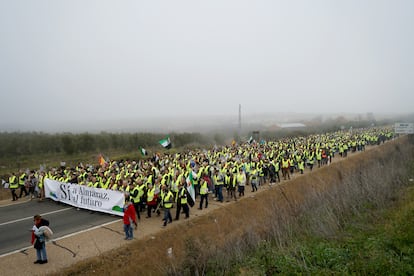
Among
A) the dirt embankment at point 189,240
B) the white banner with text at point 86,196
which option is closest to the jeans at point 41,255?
the dirt embankment at point 189,240

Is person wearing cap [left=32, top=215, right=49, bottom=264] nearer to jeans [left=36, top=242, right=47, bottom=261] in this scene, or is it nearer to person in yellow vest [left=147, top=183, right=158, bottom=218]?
jeans [left=36, top=242, right=47, bottom=261]

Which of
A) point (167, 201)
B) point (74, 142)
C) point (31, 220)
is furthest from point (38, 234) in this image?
point (74, 142)

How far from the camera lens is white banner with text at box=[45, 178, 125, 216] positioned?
1430cm

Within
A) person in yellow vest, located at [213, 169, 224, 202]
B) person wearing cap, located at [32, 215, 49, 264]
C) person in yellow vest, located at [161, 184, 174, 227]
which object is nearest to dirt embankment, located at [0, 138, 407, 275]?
person in yellow vest, located at [161, 184, 174, 227]

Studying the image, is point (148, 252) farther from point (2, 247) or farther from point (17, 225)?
point (17, 225)

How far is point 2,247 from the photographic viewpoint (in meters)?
11.3

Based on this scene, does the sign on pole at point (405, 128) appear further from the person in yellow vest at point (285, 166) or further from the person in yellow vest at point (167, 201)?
the person in yellow vest at point (167, 201)

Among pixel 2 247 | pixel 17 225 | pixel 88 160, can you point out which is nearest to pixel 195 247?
pixel 2 247

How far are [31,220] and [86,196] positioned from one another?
256 centimetres

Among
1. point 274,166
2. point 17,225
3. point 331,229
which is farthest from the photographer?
point 274,166

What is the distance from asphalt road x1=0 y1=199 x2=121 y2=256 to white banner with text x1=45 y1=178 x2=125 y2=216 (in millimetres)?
293

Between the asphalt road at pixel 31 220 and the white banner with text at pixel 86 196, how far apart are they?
0.29 meters

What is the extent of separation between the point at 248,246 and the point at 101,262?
477 centimetres

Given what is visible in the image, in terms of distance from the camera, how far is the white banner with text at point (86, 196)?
46.9 feet
